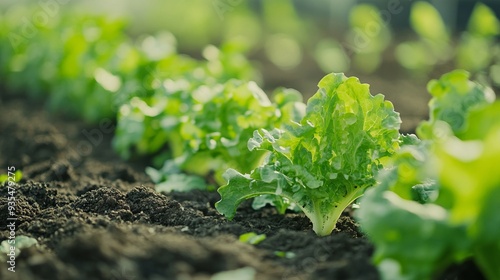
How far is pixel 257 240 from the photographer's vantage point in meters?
3.14

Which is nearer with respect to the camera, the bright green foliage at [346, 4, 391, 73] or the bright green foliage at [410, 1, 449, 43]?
the bright green foliage at [410, 1, 449, 43]

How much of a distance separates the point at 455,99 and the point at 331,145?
2.46ft

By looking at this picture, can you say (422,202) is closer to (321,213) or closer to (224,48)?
(321,213)

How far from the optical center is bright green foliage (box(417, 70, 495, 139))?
3.54 m

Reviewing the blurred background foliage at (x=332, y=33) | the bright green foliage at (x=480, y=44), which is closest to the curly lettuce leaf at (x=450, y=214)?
the blurred background foliage at (x=332, y=33)

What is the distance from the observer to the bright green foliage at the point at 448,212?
221 centimetres

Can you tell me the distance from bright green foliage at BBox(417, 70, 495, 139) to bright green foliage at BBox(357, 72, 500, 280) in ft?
2.79

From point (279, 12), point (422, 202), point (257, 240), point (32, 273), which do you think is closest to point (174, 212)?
point (257, 240)

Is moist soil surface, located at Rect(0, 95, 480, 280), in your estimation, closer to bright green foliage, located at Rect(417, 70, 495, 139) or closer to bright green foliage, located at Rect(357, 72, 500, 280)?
bright green foliage, located at Rect(357, 72, 500, 280)

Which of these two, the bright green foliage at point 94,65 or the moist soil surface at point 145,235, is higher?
the bright green foliage at point 94,65

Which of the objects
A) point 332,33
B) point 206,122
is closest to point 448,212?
point 206,122

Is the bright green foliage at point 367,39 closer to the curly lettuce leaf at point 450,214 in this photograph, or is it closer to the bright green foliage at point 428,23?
the bright green foliage at point 428,23

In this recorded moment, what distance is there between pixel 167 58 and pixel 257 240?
3194 mm

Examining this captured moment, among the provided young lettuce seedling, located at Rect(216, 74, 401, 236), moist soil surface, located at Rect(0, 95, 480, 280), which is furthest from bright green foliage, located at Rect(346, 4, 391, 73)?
young lettuce seedling, located at Rect(216, 74, 401, 236)
